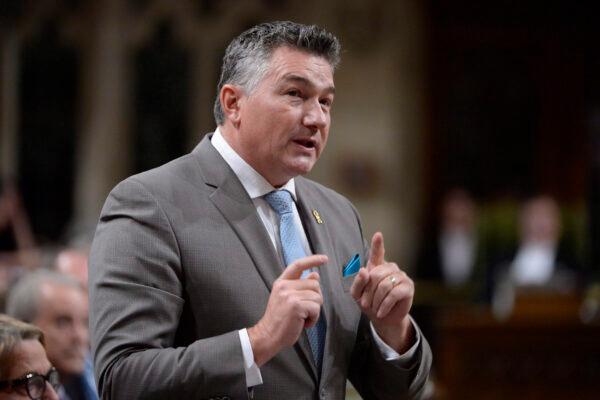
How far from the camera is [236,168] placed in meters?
2.53

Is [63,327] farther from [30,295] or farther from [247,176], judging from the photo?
[247,176]

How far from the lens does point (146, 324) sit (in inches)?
87.8

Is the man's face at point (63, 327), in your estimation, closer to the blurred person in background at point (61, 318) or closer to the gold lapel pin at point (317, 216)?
the blurred person in background at point (61, 318)

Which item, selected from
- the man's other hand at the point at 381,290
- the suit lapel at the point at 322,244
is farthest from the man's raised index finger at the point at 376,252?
the suit lapel at the point at 322,244

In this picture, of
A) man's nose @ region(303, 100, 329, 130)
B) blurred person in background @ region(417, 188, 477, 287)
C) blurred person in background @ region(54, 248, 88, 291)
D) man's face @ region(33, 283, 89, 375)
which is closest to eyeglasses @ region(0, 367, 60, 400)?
man's nose @ region(303, 100, 329, 130)

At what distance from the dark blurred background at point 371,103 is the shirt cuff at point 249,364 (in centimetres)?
747

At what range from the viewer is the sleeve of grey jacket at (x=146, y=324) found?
2191 millimetres

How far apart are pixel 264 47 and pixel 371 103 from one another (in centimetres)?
785

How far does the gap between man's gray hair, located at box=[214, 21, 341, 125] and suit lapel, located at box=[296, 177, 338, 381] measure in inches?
12.7

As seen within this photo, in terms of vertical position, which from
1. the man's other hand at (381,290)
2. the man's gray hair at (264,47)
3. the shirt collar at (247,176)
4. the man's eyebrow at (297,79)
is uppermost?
the man's gray hair at (264,47)

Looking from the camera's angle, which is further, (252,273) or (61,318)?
(61,318)

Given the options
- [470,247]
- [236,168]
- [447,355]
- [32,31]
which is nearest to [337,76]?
[470,247]

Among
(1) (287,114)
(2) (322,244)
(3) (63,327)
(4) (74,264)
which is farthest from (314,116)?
(4) (74,264)

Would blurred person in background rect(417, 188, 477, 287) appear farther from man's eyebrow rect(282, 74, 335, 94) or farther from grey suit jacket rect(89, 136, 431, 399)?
man's eyebrow rect(282, 74, 335, 94)
